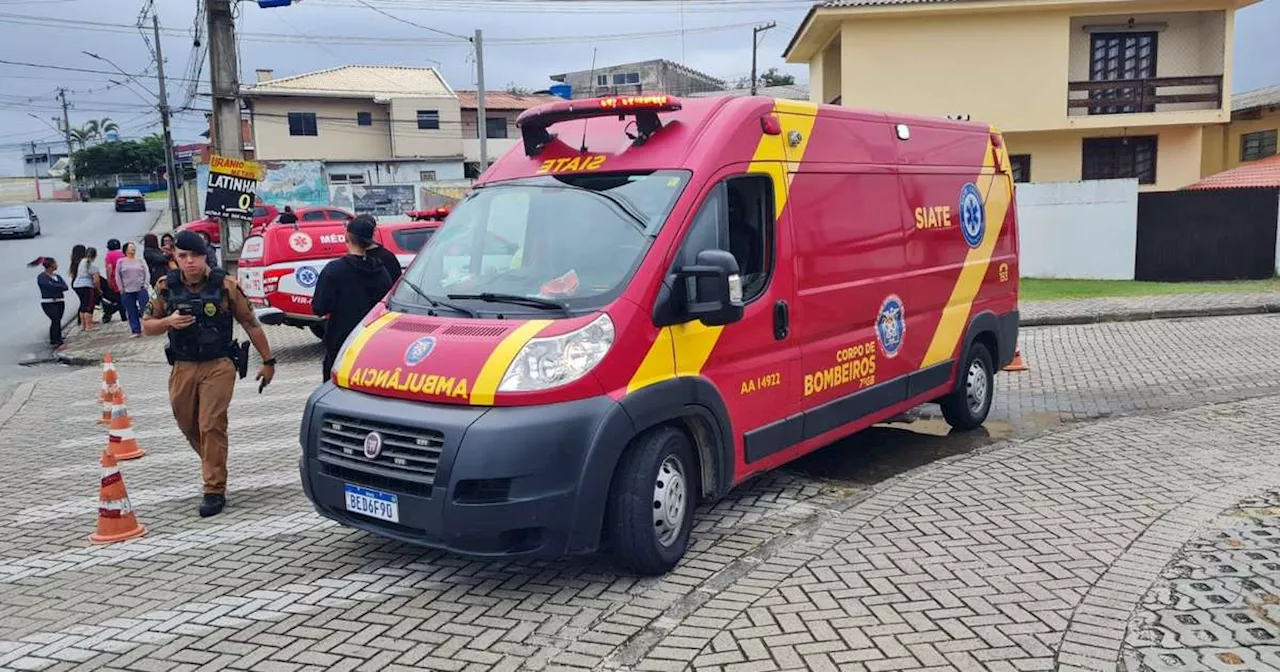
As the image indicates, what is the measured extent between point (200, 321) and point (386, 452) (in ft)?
7.61

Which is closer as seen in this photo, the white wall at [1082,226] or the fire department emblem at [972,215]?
the fire department emblem at [972,215]

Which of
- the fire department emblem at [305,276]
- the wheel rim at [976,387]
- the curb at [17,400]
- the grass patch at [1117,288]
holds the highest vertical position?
the fire department emblem at [305,276]

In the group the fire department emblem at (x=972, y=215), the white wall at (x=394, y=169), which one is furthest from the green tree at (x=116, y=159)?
the fire department emblem at (x=972, y=215)

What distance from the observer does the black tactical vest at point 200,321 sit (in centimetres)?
619

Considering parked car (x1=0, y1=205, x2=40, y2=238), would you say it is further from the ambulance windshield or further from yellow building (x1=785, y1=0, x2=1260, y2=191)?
the ambulance windshield

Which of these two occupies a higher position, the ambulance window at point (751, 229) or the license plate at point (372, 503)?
the ambulance window at point (751, 229)

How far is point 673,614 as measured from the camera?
4453 mm

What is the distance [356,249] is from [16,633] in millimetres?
3441

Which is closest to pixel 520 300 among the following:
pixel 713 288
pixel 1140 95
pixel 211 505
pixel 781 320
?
pixel 713 288

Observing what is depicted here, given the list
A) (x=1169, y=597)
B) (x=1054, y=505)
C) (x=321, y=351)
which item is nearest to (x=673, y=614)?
(x=1169, y=597)

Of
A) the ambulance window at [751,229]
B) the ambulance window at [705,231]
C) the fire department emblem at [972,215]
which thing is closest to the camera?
the ambulance window at [705,231]

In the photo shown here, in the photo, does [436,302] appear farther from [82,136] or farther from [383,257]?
[82,136]

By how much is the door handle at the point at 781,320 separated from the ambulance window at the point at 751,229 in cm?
17

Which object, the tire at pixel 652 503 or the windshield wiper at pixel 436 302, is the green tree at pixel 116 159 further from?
the tire at pixel 652 503
